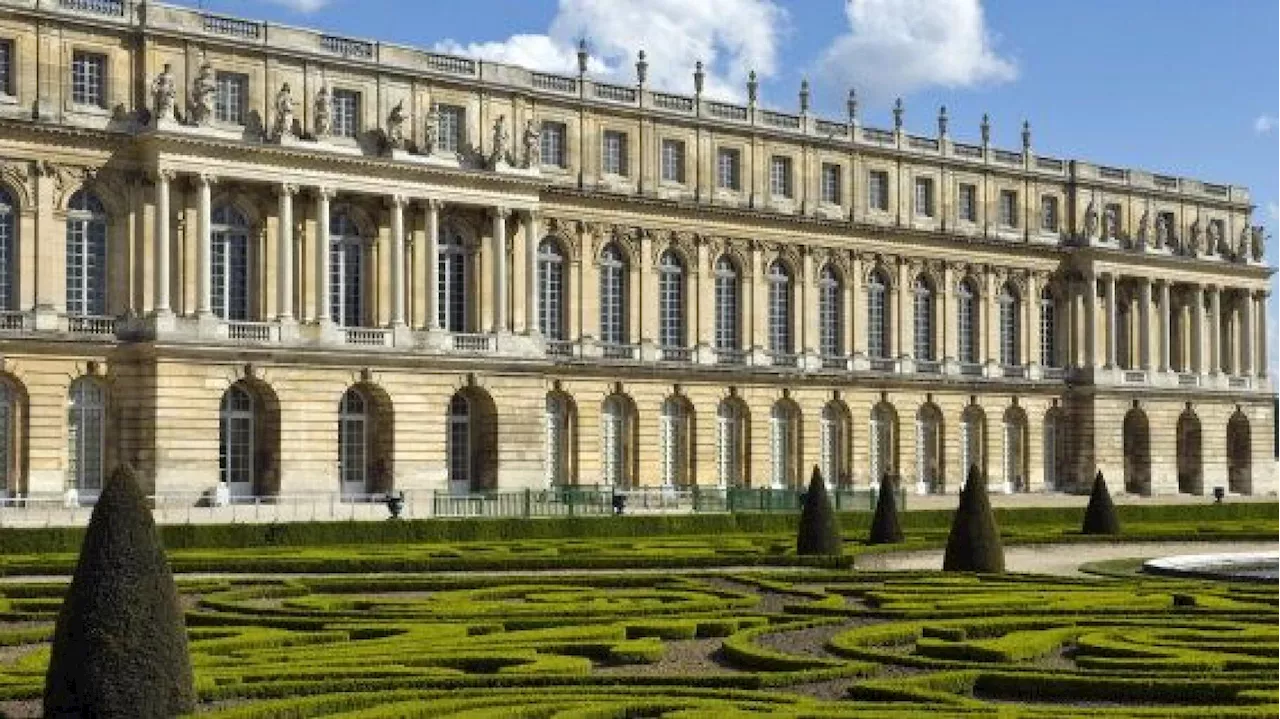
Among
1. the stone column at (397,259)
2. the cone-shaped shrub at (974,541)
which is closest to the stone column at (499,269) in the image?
the stone column at (397,259)

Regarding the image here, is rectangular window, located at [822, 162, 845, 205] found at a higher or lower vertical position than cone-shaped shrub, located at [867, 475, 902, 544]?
higher

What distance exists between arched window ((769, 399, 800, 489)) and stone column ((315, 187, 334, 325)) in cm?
1819

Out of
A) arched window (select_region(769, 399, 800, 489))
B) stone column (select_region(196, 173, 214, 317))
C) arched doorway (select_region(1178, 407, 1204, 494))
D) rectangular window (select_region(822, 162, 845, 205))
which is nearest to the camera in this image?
stone column (select_region(196, 173, 214, 317))

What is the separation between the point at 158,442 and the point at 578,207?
16.3 metres

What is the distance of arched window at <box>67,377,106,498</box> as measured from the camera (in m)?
47.8

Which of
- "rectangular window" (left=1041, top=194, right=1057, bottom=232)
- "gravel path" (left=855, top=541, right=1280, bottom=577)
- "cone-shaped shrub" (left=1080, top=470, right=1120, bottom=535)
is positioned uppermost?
"rectangular window" (left=1041, top=194, right=1057, bottom=232)

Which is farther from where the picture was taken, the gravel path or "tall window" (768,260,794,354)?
"tall window" (768,260,794,354)

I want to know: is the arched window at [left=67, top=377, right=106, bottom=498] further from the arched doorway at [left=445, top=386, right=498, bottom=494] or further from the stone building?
the arched doorway at [left=445, top=386, right=498, bottom=494]

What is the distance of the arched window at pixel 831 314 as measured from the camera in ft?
219

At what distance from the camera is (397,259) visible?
52.7m

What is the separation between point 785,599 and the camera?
24766 millimetres

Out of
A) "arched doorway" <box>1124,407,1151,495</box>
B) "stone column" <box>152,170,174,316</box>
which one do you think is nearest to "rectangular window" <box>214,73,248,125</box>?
"stone column" <box>152,170,174,316</box>

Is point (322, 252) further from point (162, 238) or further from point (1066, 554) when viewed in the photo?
point (1066, 554)

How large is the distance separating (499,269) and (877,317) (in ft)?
61.0
